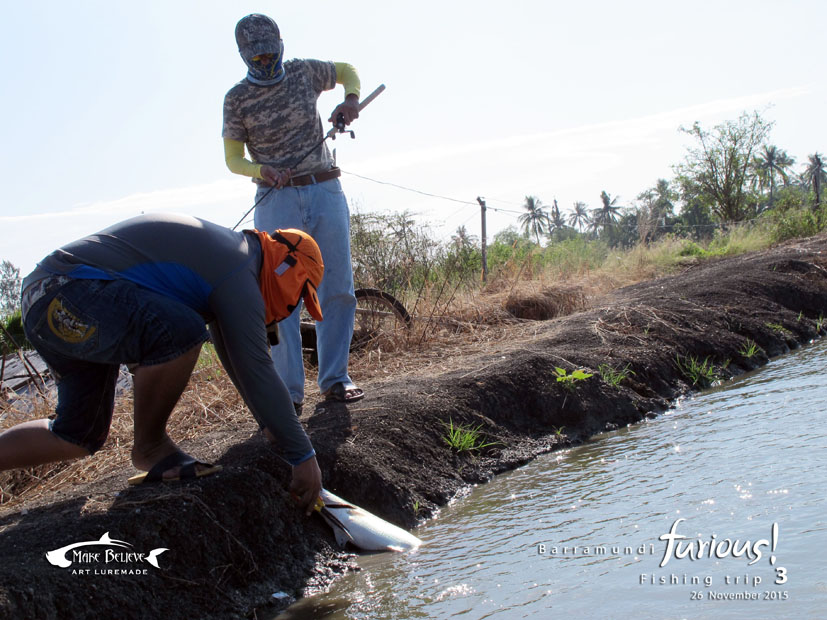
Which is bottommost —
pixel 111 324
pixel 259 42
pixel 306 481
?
pixel 306 481

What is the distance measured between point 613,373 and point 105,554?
151 inches

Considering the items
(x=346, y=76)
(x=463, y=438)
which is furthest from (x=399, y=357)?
(x=346, y=76)

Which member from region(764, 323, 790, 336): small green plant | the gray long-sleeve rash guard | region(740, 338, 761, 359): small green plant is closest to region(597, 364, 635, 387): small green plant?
region(740, 338, 761, 359): small green plant

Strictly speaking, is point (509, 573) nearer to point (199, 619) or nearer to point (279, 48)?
point (199, 619)

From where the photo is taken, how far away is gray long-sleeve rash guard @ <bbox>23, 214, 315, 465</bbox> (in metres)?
2.63

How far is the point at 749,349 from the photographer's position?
6660 mm

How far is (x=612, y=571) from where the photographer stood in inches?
Result: 107

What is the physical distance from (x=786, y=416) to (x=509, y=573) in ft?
7.79

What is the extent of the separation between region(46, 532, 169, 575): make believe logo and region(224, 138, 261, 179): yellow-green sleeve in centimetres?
210

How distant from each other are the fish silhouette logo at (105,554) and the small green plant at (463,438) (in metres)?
1.97

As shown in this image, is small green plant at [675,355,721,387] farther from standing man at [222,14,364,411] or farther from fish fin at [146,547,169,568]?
fish fin at [146,547,169,568]

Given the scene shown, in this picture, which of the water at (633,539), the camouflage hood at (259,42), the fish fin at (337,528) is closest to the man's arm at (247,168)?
the camouflage hood at (259,42)

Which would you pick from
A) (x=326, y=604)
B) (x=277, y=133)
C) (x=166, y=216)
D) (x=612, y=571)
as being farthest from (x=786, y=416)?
(x=166, y=216)

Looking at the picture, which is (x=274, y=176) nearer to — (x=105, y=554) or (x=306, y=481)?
(x=306, y=481)
